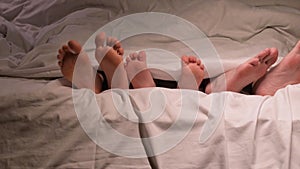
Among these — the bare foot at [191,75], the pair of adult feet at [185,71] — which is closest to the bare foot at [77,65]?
the pair of adult feet at [185,71]

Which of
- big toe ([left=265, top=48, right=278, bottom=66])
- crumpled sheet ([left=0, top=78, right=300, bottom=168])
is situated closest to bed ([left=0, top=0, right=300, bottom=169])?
crumpled sheet ([left=0, top=78, right=300, bottom=168])

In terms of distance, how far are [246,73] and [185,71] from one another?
0.17m

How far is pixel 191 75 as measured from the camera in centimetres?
122

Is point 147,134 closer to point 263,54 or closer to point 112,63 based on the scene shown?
point 112,63

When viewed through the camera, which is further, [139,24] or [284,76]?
[139,24]

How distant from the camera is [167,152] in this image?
3.54 ft

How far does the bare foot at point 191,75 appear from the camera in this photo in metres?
1.23

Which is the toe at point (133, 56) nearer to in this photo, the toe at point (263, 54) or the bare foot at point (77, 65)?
the bare foot at point (77, 65)

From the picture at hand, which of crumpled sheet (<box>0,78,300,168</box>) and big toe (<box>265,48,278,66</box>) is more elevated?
big toe (<box>265,48,278,66</box>)

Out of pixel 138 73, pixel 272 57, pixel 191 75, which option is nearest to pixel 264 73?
pixel 272 57

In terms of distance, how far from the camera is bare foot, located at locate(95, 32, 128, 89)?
1.20 meters

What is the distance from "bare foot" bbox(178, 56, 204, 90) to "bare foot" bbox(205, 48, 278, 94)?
0.18 ft

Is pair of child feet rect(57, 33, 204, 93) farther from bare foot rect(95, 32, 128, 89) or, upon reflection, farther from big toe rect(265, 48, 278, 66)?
big toe rect(265, 48, 278, 66)

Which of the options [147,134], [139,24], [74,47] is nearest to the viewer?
[147,134]
